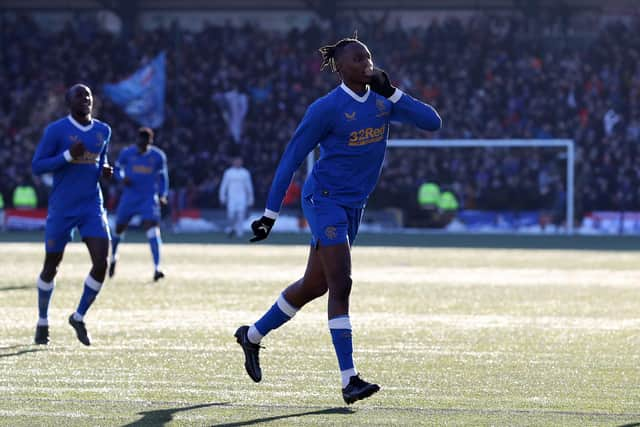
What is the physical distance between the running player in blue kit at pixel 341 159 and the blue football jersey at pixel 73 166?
3573mm

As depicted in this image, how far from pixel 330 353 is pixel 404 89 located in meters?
32.4

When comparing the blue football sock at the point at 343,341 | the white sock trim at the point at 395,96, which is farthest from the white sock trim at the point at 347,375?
the white sock trim at the point at 395,96

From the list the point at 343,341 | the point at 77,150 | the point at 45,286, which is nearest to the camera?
the point at 343,341

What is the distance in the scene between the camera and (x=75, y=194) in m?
11.4

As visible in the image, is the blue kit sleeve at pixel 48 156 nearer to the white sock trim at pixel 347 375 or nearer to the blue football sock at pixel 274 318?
the blue football sock at pixel 274 318

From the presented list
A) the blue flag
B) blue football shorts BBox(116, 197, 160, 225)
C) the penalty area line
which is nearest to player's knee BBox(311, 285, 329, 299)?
the penalty area line

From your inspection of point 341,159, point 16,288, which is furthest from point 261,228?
point 16,288

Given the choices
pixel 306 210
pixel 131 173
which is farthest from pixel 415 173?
pixel 306 210

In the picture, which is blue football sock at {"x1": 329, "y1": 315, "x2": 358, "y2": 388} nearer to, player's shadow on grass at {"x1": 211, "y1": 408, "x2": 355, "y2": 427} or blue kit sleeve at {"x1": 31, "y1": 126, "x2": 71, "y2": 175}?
player's shadow on grass at {"x1": 211, "y1": 408, "x2": 355, "y2": 427}

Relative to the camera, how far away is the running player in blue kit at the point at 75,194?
Result: 11.2m

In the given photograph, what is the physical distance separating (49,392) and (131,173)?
11766 millimetres

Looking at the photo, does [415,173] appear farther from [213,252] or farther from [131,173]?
[131,173]

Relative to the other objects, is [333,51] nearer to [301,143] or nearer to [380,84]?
[380,84]

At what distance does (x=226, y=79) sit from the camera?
43.8 metres
